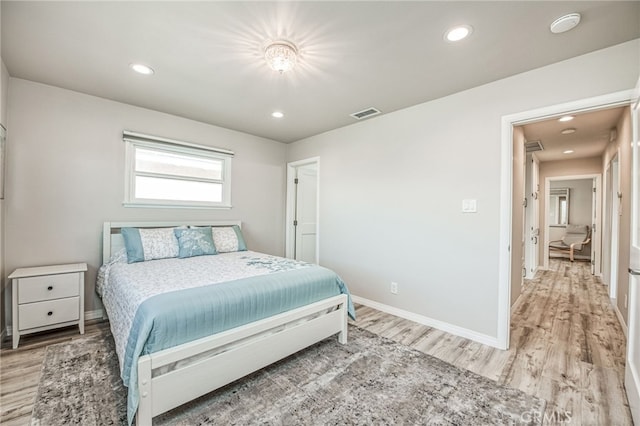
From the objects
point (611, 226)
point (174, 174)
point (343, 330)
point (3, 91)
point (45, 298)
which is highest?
point (3, 91)

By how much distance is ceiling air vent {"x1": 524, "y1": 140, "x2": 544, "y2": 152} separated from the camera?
429 centimetres

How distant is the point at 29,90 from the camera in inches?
104

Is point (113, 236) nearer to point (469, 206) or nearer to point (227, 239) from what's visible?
point (227, 239)

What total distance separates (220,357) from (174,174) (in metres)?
2.72

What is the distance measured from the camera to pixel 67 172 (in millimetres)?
2838

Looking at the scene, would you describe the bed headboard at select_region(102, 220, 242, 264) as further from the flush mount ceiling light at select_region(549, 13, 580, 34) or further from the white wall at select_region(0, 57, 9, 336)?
the flush mount ceiling light at select_region(549, 13, 580, 34)

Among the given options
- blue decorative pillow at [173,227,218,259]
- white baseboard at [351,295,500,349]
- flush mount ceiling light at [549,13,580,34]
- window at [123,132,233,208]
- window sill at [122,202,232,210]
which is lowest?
white baseboard at [351,295,500,349]

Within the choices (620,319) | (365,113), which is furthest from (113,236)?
(620,319)

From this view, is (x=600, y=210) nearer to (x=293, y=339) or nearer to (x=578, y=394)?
(x=578, y=394)

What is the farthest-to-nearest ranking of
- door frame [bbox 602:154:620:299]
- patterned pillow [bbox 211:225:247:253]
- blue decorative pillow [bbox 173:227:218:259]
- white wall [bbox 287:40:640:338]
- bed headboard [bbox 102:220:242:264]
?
door frame [bbox 602:154:620:299]
patterned pillow [bbox 211:225:247:253]
blue decorative pillow [bbox 173:227:218:259]
bed headboard [bbox 102:220:242:264]
white wall [bbox 287:40:640:338]

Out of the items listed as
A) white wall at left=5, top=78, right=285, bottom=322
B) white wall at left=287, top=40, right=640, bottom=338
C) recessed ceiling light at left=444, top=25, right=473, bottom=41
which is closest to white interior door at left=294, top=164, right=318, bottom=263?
white wall at left=287, top=40, right=640, bottom=338

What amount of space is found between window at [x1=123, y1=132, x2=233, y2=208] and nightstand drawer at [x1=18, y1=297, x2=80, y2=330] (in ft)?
3.85

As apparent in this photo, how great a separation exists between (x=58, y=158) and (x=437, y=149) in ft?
13.1

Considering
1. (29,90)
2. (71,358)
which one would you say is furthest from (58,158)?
(71,358)
